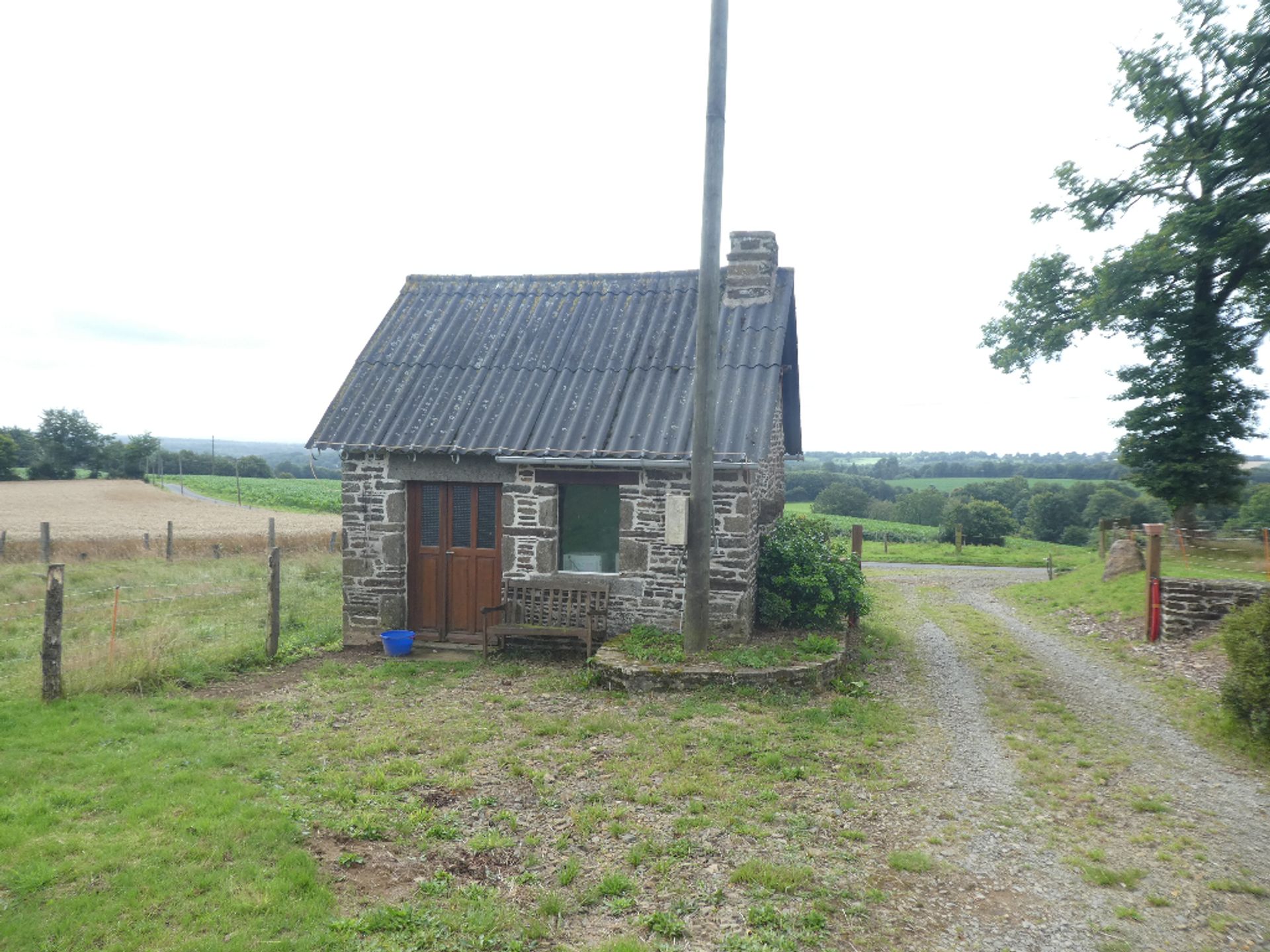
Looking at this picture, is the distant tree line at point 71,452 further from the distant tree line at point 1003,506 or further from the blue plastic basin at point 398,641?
the blue plastic basin at point 398,641

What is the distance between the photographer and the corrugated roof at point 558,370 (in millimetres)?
10102

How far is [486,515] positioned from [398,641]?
84.8 inches

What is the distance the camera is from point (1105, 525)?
22.1 m

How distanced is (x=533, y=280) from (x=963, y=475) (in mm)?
90519

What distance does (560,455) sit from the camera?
9984 mm

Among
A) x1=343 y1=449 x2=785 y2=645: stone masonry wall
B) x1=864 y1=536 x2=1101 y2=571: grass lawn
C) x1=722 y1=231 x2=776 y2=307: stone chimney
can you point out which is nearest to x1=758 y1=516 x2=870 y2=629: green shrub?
x1=343 y1=449 x2=785 y2=645: stone masonry wall

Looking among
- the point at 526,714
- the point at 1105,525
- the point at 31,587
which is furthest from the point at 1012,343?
the point at 31,587

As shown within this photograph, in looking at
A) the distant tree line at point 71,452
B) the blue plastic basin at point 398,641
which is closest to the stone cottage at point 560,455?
the blue plastic basin at point 398,641

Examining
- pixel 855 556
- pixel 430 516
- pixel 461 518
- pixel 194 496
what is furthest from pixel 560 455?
pixel 194 496

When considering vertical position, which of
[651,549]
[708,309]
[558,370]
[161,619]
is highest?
[708,309]

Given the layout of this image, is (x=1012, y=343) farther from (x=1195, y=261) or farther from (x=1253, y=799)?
(x=1253, y=799)

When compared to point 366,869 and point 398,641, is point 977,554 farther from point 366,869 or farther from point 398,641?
point 366,869

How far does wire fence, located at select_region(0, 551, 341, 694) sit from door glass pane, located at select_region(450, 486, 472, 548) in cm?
252

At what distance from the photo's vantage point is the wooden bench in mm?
9945
